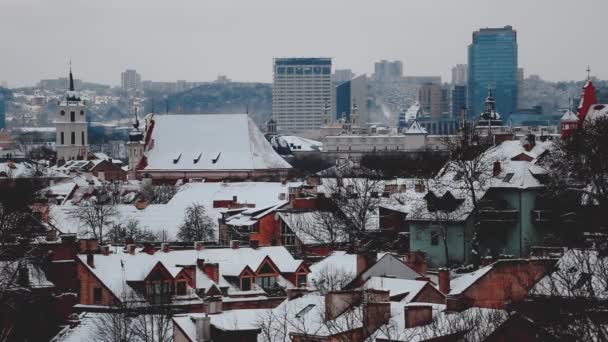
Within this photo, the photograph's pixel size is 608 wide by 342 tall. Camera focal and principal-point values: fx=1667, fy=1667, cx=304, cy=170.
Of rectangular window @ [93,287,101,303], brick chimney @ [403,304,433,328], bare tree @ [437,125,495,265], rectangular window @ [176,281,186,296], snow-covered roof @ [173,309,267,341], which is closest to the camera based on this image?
brick chimney @ [403,304,433,328]

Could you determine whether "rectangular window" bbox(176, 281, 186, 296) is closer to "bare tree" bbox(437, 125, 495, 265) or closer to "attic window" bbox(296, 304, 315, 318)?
"attic window" bbox(296, 304, 315, 318)

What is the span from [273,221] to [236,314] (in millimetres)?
31231

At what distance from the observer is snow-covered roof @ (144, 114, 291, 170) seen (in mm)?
121500

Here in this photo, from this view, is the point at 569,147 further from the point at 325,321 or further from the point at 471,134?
the point at 325,321

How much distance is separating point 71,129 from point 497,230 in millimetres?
106207

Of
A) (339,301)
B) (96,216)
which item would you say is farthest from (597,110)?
(339,301)

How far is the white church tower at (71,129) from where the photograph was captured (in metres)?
Result: 155

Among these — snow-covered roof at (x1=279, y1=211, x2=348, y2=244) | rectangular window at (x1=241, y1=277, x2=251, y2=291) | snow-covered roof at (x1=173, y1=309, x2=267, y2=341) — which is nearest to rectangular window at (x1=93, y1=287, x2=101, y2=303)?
rectangular window at (x1=241, y1=277, x2=251, y2=291)

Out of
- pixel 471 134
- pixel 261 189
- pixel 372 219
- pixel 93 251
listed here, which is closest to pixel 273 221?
pixel 372 219

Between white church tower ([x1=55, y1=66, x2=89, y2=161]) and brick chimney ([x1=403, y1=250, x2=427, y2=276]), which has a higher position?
white church tower ([x1=55, y1=66, x2=89, y2=161])

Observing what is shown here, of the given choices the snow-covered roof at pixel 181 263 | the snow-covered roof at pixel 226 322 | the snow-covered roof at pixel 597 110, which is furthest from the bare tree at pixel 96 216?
the snow-covered roof at pixel 226 322

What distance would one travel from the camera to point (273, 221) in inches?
2510

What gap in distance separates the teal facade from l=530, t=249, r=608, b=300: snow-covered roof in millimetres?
15843

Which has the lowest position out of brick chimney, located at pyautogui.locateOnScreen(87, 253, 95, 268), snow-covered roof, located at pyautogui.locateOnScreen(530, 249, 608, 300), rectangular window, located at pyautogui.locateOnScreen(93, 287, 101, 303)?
rectangular window, located at pyautogui.locateOnScreen(93, 287, 101, 303)
